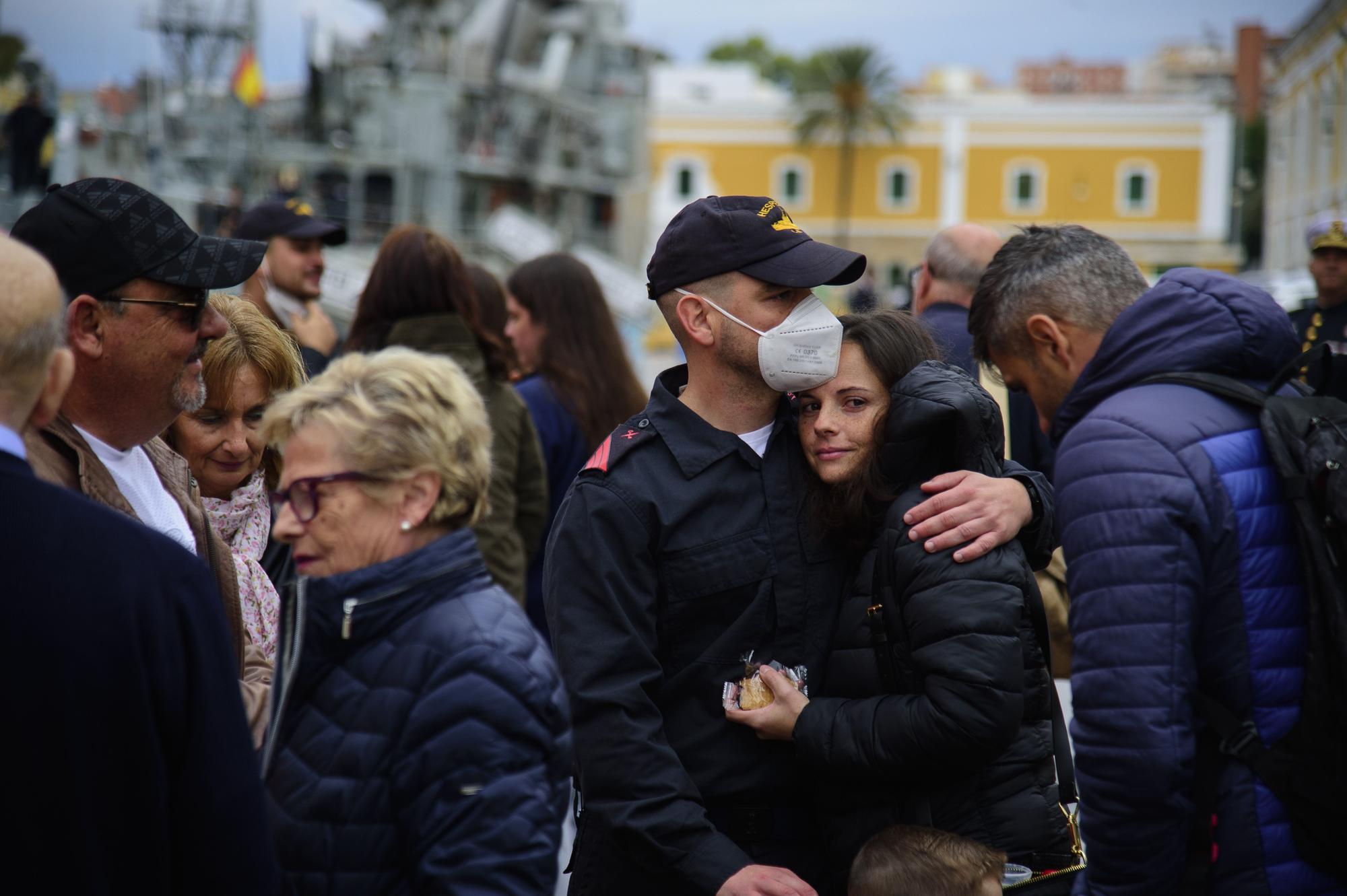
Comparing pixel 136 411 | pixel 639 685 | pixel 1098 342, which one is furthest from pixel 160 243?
pixel 1098 342

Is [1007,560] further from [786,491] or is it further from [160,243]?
[160,243]

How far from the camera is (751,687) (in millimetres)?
3066

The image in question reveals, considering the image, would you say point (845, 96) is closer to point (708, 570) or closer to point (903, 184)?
point (903, 184)

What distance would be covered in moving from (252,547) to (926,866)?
214 centimetres

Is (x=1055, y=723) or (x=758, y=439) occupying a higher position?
(x=758, y=439)

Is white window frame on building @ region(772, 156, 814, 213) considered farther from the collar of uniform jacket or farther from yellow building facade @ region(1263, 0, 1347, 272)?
the collar of uniform jacket

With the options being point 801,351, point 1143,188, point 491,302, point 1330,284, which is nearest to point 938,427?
point 801,351

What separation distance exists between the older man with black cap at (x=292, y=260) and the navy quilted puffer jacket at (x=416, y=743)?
4.48 meters

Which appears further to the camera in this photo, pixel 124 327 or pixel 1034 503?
pixel 1034 503

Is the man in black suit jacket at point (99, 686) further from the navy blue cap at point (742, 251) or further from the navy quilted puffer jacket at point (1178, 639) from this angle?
the navy quilted puffer jacket at point (1178, 639)

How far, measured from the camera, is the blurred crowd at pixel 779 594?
2.31 meters

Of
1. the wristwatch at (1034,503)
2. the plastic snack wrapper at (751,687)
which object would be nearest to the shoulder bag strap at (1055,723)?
the wristwatch at (1034,503)

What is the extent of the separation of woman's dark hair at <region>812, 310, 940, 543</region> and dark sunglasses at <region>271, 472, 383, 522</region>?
1222 millimetres

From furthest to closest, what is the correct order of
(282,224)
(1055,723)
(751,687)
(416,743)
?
(282,224)
(1055,723)
(751,687)
(416,743)
